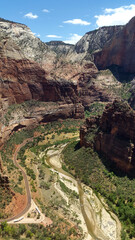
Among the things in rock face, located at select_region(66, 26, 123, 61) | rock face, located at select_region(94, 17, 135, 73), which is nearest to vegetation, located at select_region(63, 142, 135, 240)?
rock face, located at select_region(94, 17, 135, 73)

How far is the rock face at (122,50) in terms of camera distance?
112 meters

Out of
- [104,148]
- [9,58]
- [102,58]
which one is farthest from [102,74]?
[104,148]

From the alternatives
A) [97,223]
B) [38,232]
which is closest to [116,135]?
[97,223]

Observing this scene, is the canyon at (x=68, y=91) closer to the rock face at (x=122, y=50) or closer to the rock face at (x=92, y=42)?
the rock face at (x=122, y=50)

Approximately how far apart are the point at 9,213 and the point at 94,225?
14.3 meters

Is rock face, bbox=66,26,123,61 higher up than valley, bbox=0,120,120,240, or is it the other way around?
rock face, bbox=66,26,123,61

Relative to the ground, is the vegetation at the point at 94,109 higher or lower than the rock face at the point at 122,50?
lower

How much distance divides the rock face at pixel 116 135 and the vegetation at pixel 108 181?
2.03 meters

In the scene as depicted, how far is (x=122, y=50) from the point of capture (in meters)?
116

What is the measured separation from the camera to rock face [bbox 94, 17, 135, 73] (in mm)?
111812

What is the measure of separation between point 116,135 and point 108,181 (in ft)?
33.6

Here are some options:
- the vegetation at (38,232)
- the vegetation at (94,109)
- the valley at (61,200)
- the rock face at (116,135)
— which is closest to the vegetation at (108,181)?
the valley at (61,200)

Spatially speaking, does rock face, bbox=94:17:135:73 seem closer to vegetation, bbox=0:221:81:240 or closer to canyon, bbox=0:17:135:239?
canyon, bbox=0:17:135:239

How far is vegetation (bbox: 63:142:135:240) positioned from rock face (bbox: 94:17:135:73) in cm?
7712
